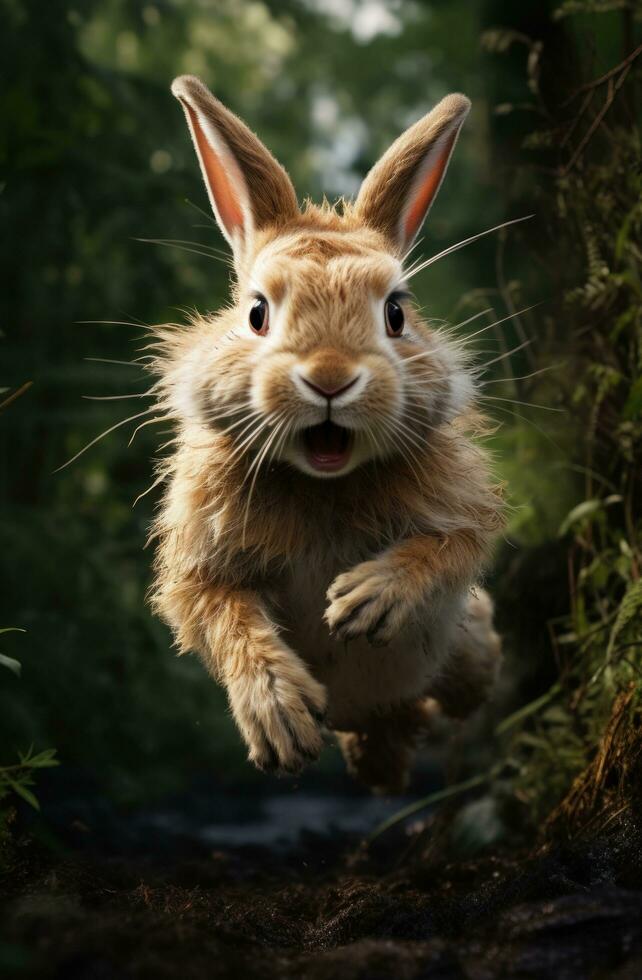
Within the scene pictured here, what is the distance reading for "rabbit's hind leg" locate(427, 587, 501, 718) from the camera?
3852 mm

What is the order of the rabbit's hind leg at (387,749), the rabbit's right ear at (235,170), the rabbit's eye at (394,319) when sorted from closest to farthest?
the rabbit's eye at (394,319), the rabbit's right ear at (235,170), the rabbit's hind leg at (387,749)

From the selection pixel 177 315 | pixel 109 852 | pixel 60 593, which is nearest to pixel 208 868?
pixel 109 852

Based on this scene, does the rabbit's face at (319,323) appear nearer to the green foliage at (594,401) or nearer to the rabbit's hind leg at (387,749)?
the green foliage at (594,401)

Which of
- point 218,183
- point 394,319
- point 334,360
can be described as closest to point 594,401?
point 394,319

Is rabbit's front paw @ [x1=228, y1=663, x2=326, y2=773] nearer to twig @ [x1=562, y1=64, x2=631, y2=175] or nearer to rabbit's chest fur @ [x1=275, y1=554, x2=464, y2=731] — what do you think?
rabbit's chest fur @ [x1=275, y1=554, x2=464, y2=731]

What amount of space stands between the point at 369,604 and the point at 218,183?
1.42 metres

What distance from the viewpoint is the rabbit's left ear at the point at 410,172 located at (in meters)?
3.01

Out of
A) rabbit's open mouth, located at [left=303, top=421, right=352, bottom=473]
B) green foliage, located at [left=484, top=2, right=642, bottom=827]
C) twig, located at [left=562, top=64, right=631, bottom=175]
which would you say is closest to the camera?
rabbit's open mouth, located at [left=303, top=421, right=352, bottom=473]

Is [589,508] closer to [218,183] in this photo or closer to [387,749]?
[387,749]

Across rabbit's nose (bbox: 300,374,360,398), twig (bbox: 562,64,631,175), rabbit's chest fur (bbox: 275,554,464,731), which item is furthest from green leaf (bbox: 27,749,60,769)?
twig (bbox: 562,64,631,175)

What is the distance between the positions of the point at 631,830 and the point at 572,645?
162cm

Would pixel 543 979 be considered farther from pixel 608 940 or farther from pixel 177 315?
pixel 177 315

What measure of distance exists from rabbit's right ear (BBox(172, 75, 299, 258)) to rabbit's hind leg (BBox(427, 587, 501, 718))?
159 cm

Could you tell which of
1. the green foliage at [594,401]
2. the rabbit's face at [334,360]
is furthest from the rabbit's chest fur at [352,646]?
the green foliage at [594,401]
